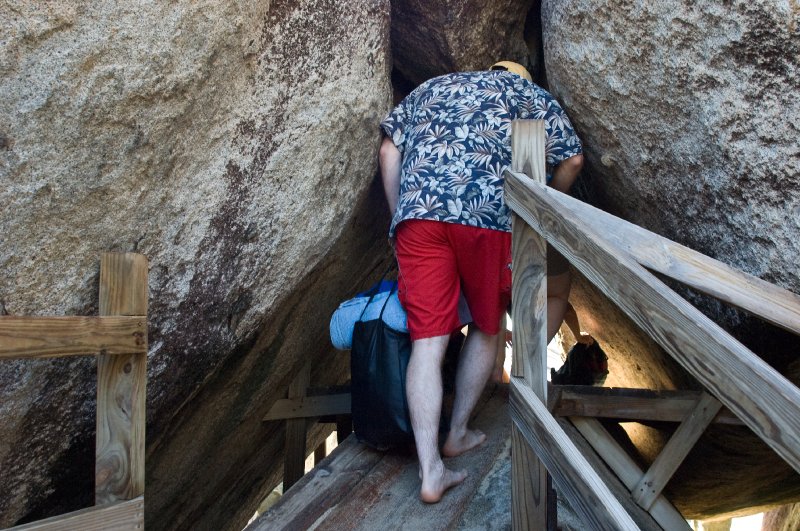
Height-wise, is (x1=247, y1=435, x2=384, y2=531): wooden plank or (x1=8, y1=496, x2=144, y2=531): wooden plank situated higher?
(x1=8, y1=496, x2=144, y2=531): wooden plank

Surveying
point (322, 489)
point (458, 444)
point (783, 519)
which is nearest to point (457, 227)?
point (458, 444)

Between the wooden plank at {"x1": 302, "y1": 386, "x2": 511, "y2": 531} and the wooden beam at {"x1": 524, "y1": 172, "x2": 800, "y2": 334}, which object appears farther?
the wooden plank at {"x1": 302, "y1": 386, "x2": 511, "y2": 531}

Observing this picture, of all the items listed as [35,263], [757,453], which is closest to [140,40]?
[35,263]

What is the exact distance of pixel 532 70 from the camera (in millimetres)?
4484

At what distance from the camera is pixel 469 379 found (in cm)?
317

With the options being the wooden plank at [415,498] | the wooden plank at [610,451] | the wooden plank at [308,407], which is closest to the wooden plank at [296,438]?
the wooden plank at [308,407]

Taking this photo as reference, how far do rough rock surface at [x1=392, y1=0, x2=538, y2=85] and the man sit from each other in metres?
0.81

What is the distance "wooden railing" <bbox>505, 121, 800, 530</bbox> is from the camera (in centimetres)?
125

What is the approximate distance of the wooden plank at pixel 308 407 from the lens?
4523mm

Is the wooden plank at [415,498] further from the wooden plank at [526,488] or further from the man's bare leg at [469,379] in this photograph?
the wooden plank at [526,488]

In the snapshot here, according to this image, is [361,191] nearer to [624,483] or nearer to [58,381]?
[58,381]

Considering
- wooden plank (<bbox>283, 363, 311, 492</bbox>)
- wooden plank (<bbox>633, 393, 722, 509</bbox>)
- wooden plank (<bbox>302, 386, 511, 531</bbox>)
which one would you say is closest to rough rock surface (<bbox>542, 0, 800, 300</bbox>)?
wooden plank (<bbox>633, 393, 722, 509</bbox>)

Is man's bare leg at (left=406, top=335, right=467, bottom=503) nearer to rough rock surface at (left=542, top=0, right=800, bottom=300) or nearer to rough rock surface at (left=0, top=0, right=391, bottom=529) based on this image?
rough rock surface at (left=0, top=0, right=391, bottom=529)

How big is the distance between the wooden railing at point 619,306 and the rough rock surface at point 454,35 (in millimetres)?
1773
